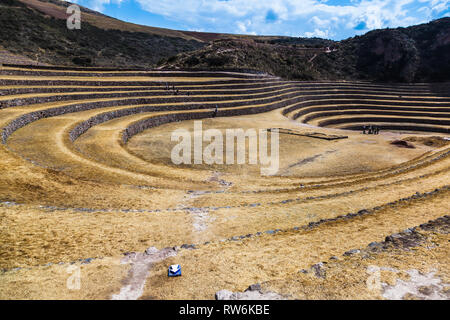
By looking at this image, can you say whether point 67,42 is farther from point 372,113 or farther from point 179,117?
point 372,113

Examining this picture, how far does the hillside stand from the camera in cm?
5394

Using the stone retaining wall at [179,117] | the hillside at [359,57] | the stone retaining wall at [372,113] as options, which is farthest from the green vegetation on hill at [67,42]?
the stone retaining wall at [372,113]

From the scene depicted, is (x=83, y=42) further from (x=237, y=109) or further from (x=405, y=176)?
(x=405, y=176)

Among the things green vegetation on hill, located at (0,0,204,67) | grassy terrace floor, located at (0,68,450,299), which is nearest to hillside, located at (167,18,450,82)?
green vegetation on hill, located at (0,0,204,67)

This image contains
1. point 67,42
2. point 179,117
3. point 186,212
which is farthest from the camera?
point 67,42

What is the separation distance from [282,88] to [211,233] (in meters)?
40.7

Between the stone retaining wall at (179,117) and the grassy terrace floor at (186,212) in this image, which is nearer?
the grassy terrace floor at (186,212)

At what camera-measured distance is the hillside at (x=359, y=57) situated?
53938 millimetres

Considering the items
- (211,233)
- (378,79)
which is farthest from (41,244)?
(378,79)

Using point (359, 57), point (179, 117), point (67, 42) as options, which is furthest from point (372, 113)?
point (67, 42)

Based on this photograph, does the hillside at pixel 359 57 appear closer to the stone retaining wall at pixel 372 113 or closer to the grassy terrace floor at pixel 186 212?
the stone retaining wall at pixel 372 113

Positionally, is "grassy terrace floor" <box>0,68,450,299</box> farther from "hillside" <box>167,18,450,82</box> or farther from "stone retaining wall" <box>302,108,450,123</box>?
Answer: "hillside" <box>167,18,450,82</box>

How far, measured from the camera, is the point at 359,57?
66.1 m
